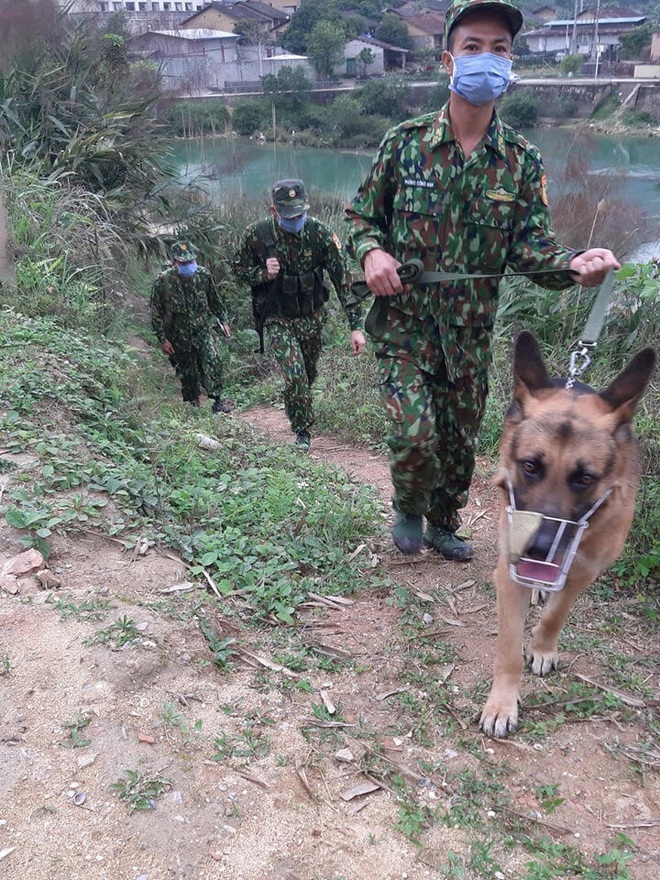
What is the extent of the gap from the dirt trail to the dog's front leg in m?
0.09

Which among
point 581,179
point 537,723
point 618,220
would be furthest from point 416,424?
point 581,179

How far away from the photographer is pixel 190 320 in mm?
7734

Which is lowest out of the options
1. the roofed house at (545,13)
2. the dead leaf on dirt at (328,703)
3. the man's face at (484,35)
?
the dead leaf on dirt at (328,703)

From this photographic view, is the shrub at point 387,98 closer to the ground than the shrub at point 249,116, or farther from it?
farther from it

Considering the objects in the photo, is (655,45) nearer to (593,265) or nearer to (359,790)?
(593,265)

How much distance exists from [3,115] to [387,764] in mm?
10233

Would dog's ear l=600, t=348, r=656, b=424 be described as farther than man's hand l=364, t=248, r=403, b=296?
No

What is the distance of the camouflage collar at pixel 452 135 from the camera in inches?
120

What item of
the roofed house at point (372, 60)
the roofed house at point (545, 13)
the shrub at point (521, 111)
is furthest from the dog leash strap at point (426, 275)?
the roofed house at point (545, 13)

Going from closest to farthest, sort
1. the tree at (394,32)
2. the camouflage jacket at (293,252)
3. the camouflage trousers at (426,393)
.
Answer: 1. the camouflage trousers at (426,393)
2. the camouflage jacket at (293,252)
3. the tree at (394,32)

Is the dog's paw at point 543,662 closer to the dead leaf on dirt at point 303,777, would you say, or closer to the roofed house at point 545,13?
the dead leaf on dirt at point 303,777

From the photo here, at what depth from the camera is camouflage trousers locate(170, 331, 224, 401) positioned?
7.82 m

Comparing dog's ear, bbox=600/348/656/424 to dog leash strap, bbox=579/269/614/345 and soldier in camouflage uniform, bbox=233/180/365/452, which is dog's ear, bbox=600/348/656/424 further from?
soldier in camouflage uniform, bbox=233/180/365/452

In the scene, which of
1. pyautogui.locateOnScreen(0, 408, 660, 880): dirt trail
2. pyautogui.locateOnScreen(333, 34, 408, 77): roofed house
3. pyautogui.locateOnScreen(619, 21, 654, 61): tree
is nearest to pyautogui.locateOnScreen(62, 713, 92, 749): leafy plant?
pyautogui.locateOnScreen(0, 408, 660, 880): dirt trail
